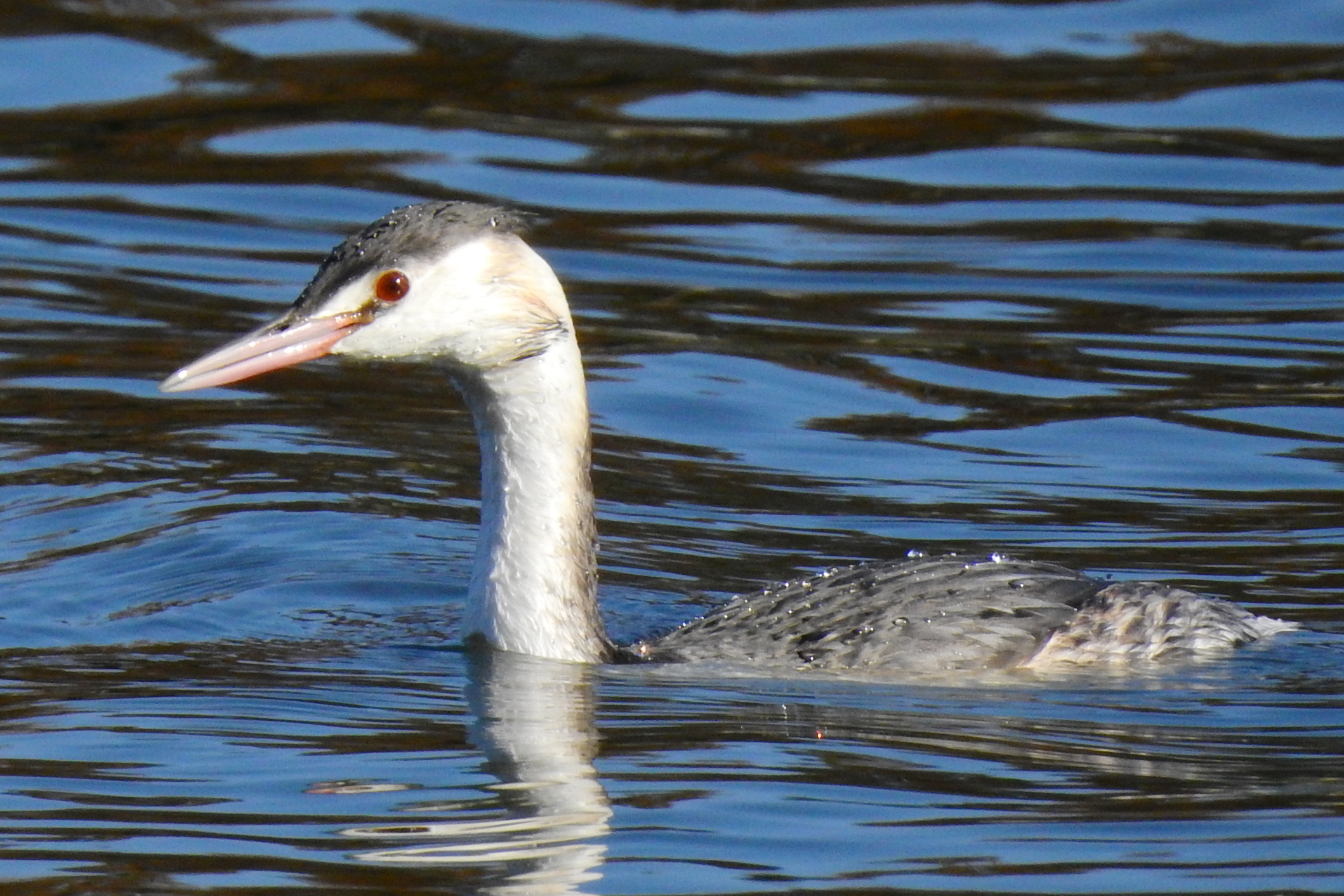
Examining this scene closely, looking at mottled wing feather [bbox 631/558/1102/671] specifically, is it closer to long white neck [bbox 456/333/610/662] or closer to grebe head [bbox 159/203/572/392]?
long white neck [bbox 456/333/610/662]

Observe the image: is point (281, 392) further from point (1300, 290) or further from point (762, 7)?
point (762, 7)

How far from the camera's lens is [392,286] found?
6699 millimetres

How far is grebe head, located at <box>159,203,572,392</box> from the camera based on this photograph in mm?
6680

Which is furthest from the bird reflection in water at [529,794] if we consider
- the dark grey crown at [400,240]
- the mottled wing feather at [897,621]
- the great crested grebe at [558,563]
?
the dark grey crown at [400,240]

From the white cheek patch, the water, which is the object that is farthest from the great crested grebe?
the water

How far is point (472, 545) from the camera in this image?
28.4 feet

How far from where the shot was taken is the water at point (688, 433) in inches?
216

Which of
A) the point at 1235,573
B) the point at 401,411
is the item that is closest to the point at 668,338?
the point at 401,411

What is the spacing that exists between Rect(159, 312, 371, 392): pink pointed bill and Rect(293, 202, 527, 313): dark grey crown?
70 millimetres

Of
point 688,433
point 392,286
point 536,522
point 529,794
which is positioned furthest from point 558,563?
point 688,433

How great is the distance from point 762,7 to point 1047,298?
4911 mm

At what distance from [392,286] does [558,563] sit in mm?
972

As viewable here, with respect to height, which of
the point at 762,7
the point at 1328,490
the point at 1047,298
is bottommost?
the point at 1328,490

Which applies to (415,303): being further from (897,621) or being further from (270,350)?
(897,621)
